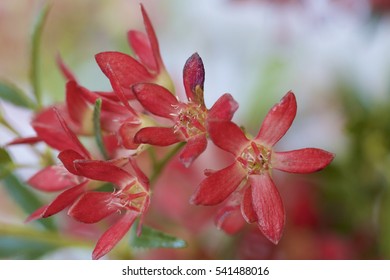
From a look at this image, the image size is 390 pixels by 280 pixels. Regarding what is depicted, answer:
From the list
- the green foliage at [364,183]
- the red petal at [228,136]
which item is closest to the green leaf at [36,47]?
the red petal at [228,136]

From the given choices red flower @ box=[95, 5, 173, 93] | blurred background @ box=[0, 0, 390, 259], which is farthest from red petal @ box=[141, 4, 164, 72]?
blurred background @ box=[0, 0, 390, 259]

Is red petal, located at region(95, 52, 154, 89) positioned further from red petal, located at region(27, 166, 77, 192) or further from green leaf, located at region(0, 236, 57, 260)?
green leaf, located at region(0, 236, 57, 260)

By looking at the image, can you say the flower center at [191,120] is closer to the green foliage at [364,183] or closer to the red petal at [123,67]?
the red petal at [123,67]

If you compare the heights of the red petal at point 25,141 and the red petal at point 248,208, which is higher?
the red petal at point 25,141

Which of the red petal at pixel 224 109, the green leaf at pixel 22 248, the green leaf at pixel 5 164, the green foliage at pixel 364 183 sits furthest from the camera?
the green foliage at pixel 364 183

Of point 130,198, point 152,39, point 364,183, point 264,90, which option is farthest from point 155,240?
point 264,90

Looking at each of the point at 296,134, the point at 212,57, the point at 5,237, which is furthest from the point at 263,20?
the point at 5,237
